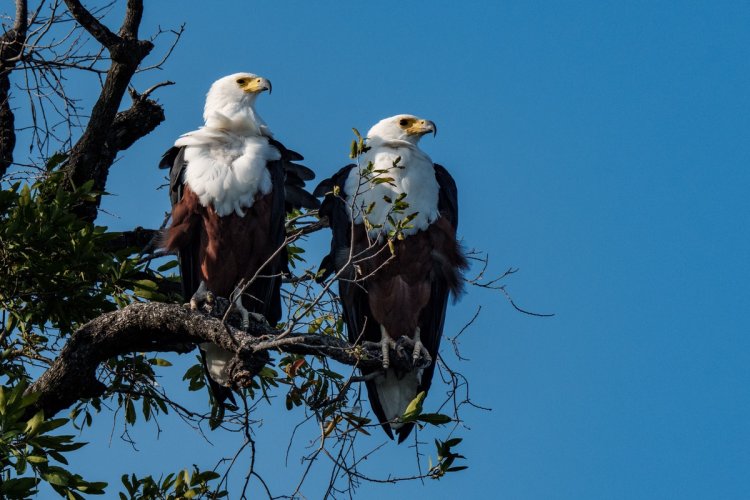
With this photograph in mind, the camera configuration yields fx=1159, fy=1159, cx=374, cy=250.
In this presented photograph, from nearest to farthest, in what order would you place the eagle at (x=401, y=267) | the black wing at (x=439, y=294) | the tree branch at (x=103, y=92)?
the tree branch at (x=103, y=92) → the eagle at (x=401, y=267) → the black wing at (x=439, y=294)

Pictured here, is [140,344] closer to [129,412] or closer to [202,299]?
[202,299]

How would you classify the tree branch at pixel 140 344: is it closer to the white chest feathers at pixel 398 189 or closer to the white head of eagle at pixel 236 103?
the white chest feathers at pixel 398 189

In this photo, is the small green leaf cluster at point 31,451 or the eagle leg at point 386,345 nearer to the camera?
the small green leaf cluster at point 31,451

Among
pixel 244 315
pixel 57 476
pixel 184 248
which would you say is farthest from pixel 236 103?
pixel 57 476

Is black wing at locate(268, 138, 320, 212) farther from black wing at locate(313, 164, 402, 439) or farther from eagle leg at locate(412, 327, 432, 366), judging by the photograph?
eagle leg at locate(412, 327, 432, 366)

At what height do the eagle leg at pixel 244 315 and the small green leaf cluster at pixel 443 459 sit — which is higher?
the eagle leg at pixel 244 315

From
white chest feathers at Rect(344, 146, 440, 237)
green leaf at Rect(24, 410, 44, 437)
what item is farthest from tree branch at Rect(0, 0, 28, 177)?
green leaf at Rect(24, 410, 44, 437)

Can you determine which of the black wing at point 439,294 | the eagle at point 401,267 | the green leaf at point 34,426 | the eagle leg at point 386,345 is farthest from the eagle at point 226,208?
the green leaf at point 34,426

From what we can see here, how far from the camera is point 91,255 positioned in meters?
5.36

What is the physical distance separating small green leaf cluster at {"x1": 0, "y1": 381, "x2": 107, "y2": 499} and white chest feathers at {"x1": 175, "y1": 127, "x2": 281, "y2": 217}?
1.63 metres

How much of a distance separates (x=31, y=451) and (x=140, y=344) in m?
0.75

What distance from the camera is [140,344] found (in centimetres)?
504

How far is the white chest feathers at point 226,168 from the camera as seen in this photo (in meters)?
5.90

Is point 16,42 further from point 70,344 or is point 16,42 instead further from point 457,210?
point 457,210
